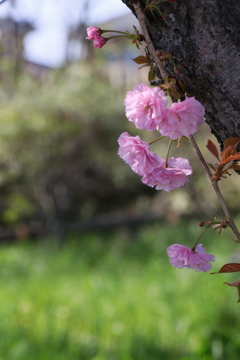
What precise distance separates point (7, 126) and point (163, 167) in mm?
5786

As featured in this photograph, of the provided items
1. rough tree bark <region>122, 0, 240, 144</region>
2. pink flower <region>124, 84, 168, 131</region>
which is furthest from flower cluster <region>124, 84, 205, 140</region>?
rough tree bark <region>122, 0, 240, 144</region>

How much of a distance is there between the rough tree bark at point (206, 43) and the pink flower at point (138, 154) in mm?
196

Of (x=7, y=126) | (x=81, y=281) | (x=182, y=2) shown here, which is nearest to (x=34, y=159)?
(x=7, y=126)

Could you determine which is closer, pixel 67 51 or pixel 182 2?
pixel 182 2

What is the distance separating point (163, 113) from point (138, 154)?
9cm

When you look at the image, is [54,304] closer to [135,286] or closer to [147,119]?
[135,286]

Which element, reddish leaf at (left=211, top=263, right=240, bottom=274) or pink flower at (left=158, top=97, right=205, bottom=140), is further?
reddish leaf at (left=211, top=263, right=240, bottom=274)

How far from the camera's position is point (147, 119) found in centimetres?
89

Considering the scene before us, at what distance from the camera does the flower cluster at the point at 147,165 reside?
0.89 meters

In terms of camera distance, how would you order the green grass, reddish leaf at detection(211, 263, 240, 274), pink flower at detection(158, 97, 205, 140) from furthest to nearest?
the green grass
reddish leaf at detection(211, 263, 240, 274)
pink flower at detection(158, 97, 205, 140)

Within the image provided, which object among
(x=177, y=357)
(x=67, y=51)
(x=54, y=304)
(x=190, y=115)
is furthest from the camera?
(x=67, y=51)

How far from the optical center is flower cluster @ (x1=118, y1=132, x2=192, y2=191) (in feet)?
2.92

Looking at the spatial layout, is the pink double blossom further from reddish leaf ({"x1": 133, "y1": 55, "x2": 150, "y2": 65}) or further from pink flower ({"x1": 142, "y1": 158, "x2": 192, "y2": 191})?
pink flower ({"x1": 142, "y1": 158, "x2": 192, "y2": 191})

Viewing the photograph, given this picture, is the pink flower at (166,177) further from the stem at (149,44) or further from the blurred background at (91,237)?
the blurred background at (91,237)
